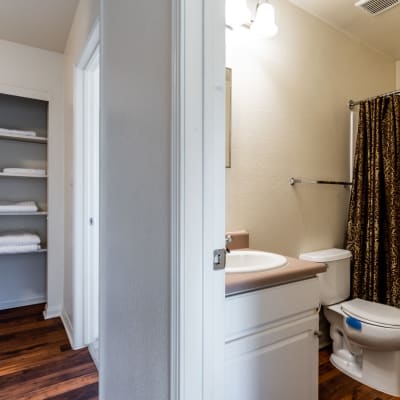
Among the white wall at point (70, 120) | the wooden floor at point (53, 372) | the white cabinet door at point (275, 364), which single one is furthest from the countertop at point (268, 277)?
the white wall at point (70, 120)

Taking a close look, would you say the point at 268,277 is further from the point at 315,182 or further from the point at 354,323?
the point at 315,182

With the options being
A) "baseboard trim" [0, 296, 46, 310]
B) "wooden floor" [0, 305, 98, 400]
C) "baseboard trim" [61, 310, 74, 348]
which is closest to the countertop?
"wooden floor" [0, 305, 98, 400]

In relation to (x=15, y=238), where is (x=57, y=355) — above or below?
below

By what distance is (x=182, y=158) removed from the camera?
678mm

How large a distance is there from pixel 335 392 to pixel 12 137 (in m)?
2.93

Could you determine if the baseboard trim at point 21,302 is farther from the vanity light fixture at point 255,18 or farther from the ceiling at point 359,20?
the ceiling at point 359,20

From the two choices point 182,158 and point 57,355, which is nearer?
point 182,158

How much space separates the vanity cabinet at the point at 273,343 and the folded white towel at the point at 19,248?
211cm

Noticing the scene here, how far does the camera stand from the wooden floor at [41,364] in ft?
5.06

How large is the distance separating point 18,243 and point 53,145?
34.6 inches

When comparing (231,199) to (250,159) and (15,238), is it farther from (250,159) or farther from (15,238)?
(15,238)

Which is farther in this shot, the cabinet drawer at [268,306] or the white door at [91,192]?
the white door at [91,192]

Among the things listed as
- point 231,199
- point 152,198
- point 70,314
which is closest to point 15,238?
point 70,314

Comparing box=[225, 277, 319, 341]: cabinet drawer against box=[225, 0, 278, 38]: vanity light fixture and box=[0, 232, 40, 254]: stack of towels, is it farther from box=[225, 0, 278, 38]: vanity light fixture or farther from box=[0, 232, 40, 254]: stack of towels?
box=[0, 232, 40, 254]: stack of towels
